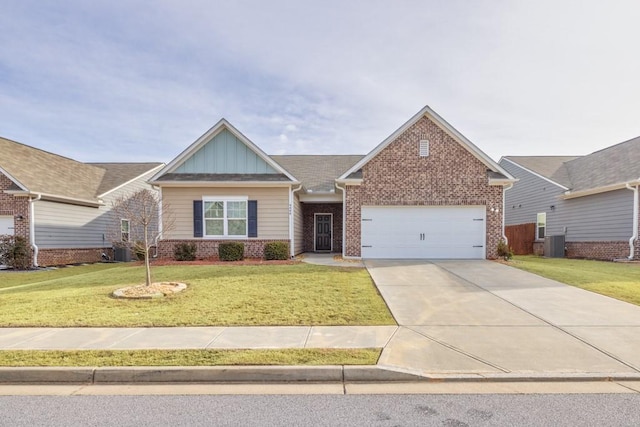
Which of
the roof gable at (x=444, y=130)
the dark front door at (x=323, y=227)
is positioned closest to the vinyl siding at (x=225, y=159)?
the roof gable at (x=444, y=130)

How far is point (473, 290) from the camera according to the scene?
920cm

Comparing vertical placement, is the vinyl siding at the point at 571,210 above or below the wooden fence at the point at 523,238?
above

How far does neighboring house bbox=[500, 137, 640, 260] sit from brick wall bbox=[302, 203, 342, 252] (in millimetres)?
11411

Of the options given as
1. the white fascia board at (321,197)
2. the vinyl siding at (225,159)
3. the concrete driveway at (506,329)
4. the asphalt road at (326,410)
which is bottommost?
the asphalt road at (326,410)

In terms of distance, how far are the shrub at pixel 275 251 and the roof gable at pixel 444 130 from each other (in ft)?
11.8

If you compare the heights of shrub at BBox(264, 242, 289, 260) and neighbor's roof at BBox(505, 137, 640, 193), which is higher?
neighbor's roof at BBox(505, 137, 640, 193)

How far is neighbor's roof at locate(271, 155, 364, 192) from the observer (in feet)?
60.6

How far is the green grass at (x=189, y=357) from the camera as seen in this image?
4.77 metres

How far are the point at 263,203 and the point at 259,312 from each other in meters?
8.79

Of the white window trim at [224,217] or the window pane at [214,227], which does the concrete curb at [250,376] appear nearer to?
the white window trim at [224,217]

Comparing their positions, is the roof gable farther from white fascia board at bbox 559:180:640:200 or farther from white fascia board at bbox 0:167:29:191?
white fascia board at bbox 0:167:29:191

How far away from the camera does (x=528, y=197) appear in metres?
22.8

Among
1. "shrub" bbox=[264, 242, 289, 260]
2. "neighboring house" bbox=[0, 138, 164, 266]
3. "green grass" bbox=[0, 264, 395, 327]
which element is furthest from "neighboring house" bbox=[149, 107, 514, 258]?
"neighboring house" bbox=[0, 138, 164, 266]

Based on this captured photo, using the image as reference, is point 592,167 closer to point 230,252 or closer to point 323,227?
point 323,227
